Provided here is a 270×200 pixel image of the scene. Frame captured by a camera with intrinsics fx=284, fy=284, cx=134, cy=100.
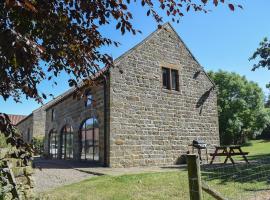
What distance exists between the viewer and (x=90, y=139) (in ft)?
51.4

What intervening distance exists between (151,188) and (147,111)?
725 cm

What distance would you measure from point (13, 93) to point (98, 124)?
9.85 m

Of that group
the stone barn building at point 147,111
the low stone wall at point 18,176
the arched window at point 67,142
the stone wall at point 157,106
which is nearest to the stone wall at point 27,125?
the arched window at point 67,142

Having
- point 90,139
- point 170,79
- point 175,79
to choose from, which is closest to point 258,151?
point 175,79

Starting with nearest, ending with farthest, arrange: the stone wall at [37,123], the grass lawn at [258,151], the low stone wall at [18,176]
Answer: the low stone wall at [18,176] → the grass lawn at [258,151] → the stone wall at [37,123]

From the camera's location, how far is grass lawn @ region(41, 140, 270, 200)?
712 cm

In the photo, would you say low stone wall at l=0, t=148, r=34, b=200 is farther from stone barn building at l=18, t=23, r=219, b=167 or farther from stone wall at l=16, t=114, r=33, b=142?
stone wall at l=16, t=114, r=33, b=142

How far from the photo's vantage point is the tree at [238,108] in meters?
38.7

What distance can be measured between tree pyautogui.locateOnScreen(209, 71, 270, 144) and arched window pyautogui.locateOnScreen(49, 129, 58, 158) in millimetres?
23645

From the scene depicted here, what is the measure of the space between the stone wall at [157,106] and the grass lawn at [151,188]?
441 centimetres

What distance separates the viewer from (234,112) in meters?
39.4

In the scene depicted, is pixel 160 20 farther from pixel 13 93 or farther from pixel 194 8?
pixel 13 93

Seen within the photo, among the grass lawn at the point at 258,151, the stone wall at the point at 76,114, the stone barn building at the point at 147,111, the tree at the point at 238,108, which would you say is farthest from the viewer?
the tree at the point at 238,108

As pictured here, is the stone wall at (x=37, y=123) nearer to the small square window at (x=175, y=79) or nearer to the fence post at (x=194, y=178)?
the small square window at (x=175, y=79)
